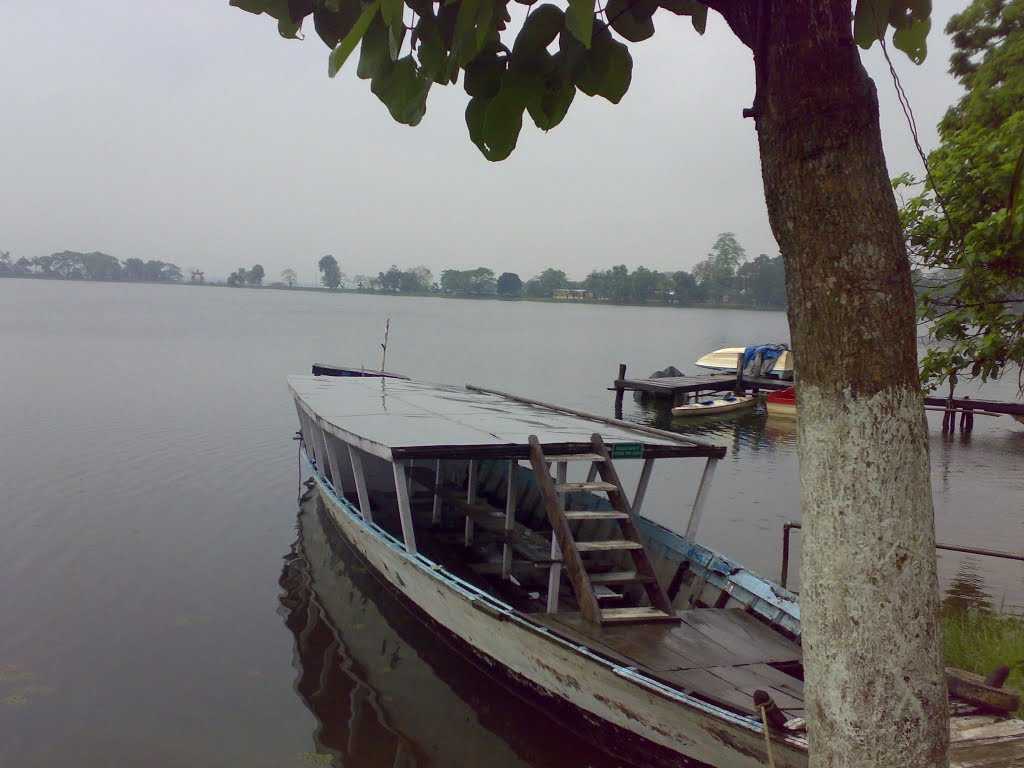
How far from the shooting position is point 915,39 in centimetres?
307

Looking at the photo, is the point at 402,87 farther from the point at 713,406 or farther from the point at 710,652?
the point at 713,406

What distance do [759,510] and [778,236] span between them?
16669 millimetres

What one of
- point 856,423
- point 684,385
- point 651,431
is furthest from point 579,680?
point 684,385

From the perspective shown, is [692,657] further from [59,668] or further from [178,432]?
[178,432]

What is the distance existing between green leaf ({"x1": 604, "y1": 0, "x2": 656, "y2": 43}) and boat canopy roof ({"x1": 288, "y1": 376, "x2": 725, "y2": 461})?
→ 6.00m

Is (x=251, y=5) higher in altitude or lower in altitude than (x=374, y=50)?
higher

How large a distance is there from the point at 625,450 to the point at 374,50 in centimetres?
682

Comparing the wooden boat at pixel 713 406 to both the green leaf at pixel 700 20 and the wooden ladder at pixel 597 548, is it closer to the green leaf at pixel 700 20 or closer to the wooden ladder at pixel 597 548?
the wooden ladder at pixel 597 548

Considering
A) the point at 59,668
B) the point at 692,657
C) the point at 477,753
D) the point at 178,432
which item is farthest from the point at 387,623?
the point at 178,432

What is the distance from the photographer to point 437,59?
273cm

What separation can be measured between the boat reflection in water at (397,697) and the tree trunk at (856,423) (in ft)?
18.1

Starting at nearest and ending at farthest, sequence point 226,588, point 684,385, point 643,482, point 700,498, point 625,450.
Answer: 1. point 625,450
2. point 700,498
3. point 643,482
4. point 226,588
5. point 684,385

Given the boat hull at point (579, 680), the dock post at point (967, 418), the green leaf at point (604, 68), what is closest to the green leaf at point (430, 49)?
the green leaf at point (604, 68)

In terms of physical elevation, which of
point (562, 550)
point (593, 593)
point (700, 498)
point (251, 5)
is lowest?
point (593, 593)
